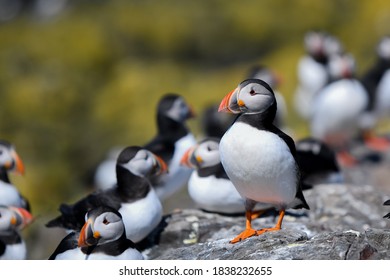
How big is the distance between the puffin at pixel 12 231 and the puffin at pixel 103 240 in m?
1.05

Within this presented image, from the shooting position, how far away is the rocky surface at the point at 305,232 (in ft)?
17.6

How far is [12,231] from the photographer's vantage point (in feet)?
22.5

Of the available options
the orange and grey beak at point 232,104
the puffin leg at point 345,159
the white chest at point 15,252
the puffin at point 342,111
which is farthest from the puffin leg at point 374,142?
the orange and grey beak at point 232,104

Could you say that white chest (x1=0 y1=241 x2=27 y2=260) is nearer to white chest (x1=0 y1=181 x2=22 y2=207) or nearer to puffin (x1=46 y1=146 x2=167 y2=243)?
puffin (x1=46 y1=146 x2=167 y2=243)

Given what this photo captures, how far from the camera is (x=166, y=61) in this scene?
761 inches

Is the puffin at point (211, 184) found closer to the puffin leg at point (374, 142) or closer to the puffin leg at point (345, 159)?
the puffin leg at point (345, 159)

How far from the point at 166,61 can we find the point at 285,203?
13.5 m

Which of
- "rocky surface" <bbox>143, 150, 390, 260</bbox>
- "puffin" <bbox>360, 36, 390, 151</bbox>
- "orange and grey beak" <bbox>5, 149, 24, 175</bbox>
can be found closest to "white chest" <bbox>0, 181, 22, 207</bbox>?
"orange and grey beak" <bbox>5, 149, 24, 175</bbox>

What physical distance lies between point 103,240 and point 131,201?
908 millimetres

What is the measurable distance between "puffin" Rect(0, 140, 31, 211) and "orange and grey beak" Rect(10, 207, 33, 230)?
511mm

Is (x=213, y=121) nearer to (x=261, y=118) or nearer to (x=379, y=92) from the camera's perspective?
(x=379, y=92)

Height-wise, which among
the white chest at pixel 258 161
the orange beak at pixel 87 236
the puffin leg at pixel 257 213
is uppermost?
the white chest at pixel 258 161

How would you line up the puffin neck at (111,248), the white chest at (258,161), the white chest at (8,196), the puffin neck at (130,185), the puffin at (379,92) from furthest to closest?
the puffin at (379,92)
the white chest at (8,196)
the puffin neck at (130,185)
the puffin neck at (111,248)
the white chest at (258,161)

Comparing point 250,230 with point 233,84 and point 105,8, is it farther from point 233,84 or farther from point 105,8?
point 105,8
